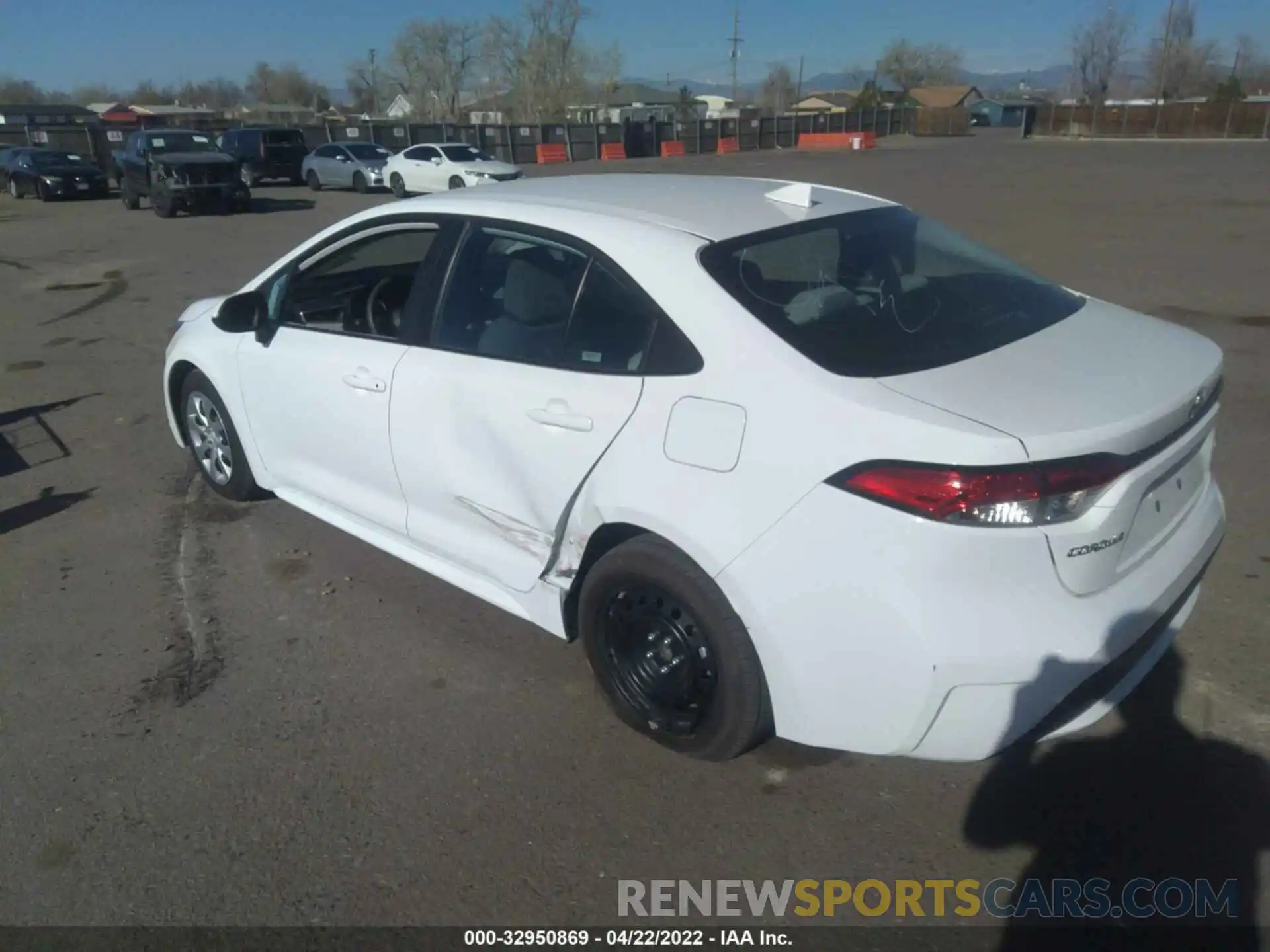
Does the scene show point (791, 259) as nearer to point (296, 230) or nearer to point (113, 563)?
point (113, 563)

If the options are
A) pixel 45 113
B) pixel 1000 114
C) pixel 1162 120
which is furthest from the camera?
pixel 1000 114

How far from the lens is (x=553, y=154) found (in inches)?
1678

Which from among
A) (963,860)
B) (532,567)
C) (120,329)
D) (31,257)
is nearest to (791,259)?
(532,567)

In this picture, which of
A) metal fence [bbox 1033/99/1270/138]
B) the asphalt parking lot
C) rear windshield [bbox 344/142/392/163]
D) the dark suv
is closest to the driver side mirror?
the asphalt parking lot

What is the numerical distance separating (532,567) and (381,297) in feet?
5.54

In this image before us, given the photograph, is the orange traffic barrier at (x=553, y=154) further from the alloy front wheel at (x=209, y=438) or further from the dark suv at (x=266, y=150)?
the alloy front wheel at (x=209, y=438)

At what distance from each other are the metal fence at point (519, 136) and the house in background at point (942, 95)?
5568 centimetres

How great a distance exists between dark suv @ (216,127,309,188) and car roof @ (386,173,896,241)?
97.3 feet

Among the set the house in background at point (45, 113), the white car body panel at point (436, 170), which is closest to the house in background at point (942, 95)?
the house in background at point (45, 113)

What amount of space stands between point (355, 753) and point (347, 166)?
2767 centimetres

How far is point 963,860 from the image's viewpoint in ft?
8.73

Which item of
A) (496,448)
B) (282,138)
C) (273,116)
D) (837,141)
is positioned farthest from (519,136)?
(273,116)

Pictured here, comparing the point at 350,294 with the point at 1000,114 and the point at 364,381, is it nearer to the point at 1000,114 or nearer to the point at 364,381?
the point at 364,381

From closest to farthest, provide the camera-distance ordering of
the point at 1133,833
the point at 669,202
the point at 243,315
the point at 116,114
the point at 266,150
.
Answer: the point at 1133,833 < the point at 669,202 < the point at 243,315 < the point at 266,150 < the point at 116,114
